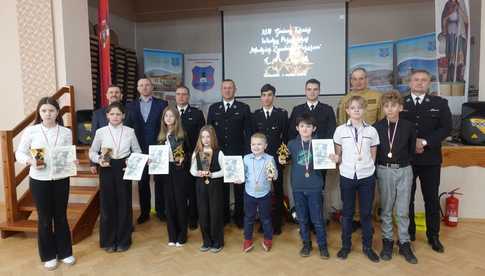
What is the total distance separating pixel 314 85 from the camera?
316 centimetres

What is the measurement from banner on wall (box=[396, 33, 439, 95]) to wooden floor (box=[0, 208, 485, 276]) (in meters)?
2.74

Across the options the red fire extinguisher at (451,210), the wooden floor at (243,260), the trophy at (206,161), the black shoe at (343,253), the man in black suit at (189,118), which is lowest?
the wooden floor at (243,260)

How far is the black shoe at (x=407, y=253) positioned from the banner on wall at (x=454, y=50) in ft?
7.09

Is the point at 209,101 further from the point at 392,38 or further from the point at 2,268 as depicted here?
the point at 2,268

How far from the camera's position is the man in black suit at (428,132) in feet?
9.26

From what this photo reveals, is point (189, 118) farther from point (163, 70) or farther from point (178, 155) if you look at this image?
point (163, 70)

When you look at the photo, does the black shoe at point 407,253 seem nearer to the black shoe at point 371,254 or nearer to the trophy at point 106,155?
the black shoe at point 371,254

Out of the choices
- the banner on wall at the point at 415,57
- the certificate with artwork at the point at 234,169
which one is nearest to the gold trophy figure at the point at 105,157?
the certificate with artwork at the point at 234,169

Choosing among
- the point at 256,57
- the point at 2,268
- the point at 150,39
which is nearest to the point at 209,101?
the point at 256,57

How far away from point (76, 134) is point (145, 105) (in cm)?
106

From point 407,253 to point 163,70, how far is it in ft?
16.6

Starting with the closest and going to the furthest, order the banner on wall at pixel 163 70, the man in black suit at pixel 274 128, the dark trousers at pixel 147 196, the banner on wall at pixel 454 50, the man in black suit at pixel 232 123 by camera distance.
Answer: the man in black suit at pixel 274 128 → the man in black suit at pixel 232 123 → the dark trousers at pixel 147 196 → the banner on wall at pixel 454 50 → the banner on wall at pixel 163 70

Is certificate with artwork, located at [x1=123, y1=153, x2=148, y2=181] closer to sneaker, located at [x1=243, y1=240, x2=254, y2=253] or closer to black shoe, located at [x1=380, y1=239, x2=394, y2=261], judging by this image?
sneaker, located at [x1=243, y1=240, x2=254, y2=253]

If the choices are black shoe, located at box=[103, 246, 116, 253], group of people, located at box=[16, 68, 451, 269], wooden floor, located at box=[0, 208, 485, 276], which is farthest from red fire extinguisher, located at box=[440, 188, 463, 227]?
black shoe, located at box=[103, 246, 116, 253]
